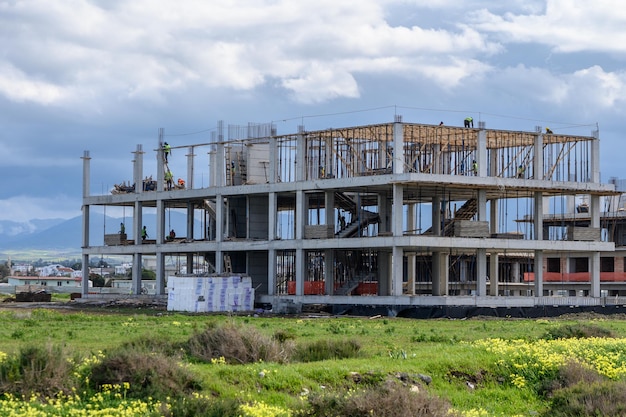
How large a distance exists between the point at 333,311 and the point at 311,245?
17.8ft

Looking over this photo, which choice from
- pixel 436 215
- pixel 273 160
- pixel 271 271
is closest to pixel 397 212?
pixel 436 215

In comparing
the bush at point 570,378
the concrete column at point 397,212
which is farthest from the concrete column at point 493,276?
the bush at point 570,378

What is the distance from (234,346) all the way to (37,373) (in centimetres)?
623

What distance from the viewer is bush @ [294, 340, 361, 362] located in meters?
27.5

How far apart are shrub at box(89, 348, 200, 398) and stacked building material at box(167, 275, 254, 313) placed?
130 feet

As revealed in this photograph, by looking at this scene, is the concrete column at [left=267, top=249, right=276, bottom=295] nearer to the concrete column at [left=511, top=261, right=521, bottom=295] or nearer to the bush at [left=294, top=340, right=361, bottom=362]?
the bush at [left=294, top=340, right=361, bottom=362]

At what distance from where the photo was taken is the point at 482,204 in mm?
65188

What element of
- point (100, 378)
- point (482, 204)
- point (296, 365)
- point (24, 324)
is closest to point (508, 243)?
point (482, 204)

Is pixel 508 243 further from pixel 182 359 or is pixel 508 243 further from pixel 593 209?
pixel 182 359

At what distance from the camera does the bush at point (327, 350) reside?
27516 mm

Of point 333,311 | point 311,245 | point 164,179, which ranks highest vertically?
point 164,179

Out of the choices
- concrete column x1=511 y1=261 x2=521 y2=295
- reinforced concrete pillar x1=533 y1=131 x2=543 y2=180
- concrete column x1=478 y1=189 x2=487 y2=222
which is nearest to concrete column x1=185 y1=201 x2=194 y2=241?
concrete column x1=478 y1=189 x2=487 y2=222

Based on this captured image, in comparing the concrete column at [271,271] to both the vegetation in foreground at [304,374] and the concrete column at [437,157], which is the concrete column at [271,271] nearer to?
the concrete column at [437,157]

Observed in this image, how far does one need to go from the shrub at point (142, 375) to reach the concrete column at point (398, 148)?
4100 centimetres
